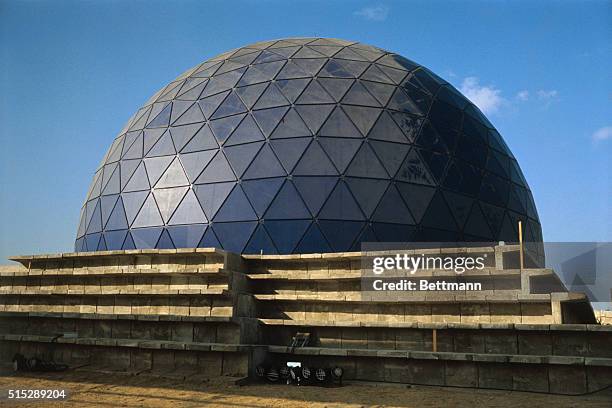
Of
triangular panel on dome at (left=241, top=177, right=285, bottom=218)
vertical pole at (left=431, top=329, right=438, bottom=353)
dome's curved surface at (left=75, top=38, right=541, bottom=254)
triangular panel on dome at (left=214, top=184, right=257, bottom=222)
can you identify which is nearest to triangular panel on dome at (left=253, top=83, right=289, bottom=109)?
dome's curved surface at (left=75, top=38, right=541, bottom=254)

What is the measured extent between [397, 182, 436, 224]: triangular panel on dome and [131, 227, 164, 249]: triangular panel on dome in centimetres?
920

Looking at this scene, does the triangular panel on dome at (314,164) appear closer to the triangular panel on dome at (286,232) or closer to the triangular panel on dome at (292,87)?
the triangular panel on dome at (286,232)

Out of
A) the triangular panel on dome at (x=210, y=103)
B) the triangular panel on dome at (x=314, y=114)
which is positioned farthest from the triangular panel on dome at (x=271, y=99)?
the triangular panel on dome at (x=210, y=103)

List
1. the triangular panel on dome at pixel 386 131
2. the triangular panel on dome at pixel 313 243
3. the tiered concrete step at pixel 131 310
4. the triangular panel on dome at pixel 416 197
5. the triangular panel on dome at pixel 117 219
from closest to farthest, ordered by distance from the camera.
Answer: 1. the tiered concrete step at pixel 131 310
2. the triangular panel on dome at pixel 313 243
3. the triangular panel on dome at pixel 416 197
4. the triangular panel on dome at pixel 386 131
5. the triangular panel on dome at pixel 117 219

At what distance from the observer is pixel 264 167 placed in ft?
65.2

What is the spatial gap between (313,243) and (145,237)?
6589 millimetres

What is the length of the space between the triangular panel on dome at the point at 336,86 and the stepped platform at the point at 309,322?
26.3 ft

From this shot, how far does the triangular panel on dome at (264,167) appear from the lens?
1970 centimetres

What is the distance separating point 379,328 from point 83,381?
7.98 metres

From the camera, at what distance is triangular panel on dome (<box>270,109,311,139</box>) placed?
808 inches

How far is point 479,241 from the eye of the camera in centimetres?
2075

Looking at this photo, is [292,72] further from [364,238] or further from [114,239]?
[114,239]

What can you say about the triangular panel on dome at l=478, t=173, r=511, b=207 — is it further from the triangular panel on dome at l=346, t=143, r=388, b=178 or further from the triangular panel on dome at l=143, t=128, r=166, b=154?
the triangular panel on dome at l=143, t=128, r=166, b=154

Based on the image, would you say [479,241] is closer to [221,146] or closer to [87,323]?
[221,146]
